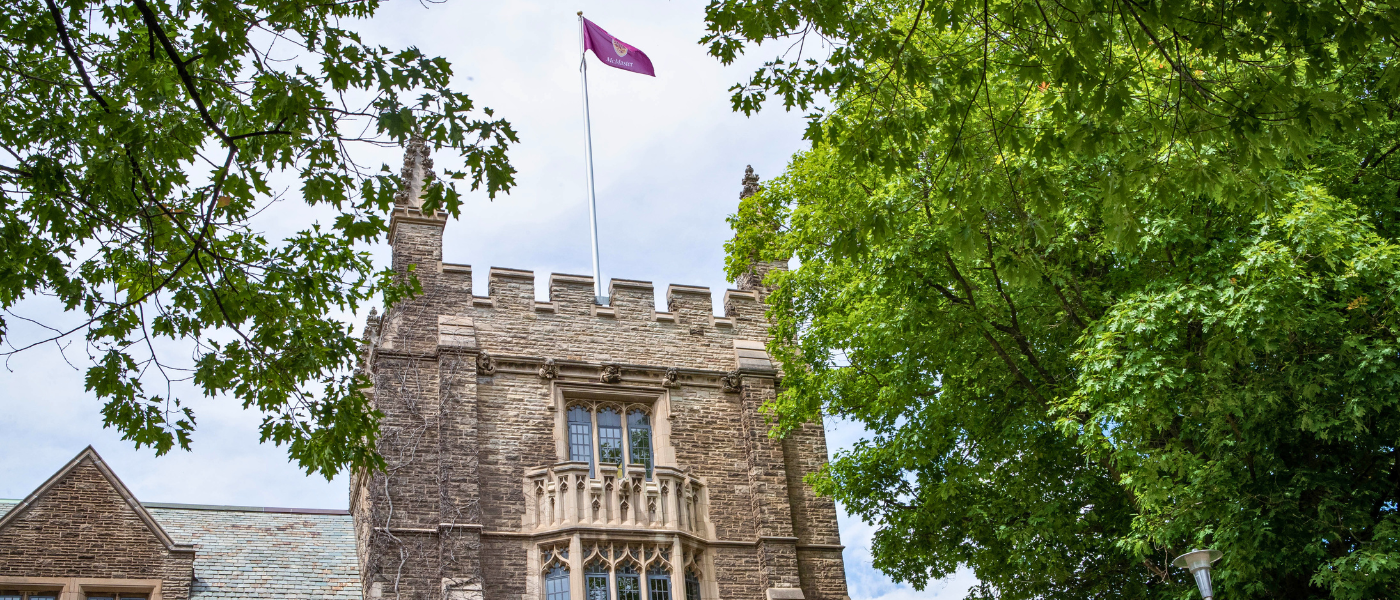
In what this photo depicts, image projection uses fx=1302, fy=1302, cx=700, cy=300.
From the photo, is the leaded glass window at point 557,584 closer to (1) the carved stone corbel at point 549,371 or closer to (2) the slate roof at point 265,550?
(2) the slate roof at point 265,550

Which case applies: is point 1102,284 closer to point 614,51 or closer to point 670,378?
point 670,378

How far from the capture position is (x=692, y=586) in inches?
706

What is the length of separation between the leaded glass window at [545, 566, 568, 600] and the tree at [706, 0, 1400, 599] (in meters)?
3.64

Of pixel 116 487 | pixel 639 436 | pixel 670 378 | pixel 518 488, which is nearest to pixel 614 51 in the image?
pixel 670 378

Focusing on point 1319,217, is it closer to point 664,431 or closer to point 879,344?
point 879,344

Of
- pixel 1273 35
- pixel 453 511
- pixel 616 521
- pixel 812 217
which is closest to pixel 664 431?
pixel 616 521

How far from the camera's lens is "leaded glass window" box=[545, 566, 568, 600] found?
17.3 metres

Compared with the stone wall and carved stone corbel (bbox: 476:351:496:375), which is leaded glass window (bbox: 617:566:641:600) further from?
the stone wall

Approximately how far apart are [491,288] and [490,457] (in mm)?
2898

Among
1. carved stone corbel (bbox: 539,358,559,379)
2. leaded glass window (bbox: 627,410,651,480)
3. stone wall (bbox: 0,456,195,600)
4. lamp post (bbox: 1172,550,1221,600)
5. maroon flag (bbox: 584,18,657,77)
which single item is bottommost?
lamp post (bbox: 1172,550,1221,600)

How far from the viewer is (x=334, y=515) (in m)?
21.3

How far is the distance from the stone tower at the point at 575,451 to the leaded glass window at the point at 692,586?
0.03 metres

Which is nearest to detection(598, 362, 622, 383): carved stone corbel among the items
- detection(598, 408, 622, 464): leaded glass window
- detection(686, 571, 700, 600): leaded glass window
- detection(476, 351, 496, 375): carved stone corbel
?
detection(598, 408, 622, 464): leaded glass window

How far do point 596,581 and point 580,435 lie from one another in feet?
8.06
